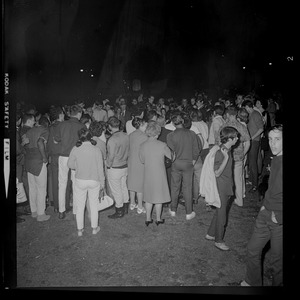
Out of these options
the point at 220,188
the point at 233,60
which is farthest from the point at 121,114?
the point at 233,60

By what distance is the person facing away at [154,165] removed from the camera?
505cm

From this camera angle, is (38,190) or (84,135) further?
(38,190)

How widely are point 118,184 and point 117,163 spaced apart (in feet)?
1.36

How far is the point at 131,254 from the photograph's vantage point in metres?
4.54

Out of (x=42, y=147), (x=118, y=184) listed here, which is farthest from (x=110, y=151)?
(x=42, y=147)

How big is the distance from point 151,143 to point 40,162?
2.00 metres

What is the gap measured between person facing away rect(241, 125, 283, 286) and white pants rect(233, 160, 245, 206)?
2.35 metres

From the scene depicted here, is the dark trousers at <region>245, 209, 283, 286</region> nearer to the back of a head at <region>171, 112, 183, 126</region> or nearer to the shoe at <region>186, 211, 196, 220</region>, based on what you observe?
the shoe at <region>186, 211, 196, 220</region>

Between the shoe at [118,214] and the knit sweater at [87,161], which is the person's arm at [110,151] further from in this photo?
the shoe at [118,214]

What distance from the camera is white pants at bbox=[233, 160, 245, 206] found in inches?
227

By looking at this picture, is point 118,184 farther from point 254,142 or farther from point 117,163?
point 254,142

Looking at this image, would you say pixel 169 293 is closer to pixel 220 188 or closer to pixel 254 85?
pixel 220 188

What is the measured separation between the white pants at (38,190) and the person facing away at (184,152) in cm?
232

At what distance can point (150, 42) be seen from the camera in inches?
653
